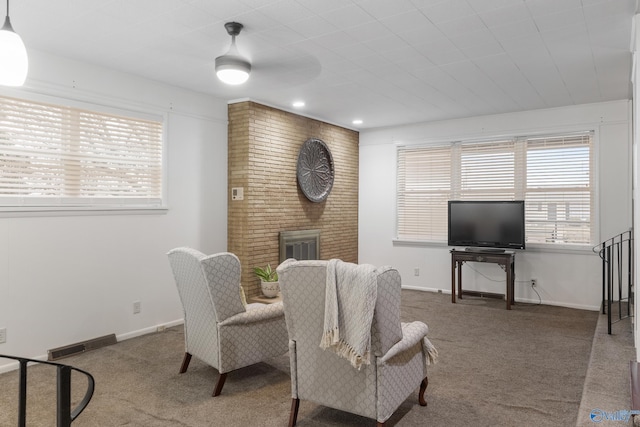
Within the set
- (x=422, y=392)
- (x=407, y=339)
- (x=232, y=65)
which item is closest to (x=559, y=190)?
(x=422, y=392)

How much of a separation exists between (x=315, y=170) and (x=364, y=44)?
290cm

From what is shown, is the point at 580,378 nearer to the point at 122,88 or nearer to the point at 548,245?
the point at 548,245

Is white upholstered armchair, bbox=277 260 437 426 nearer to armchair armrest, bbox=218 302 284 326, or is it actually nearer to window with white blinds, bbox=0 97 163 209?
armchair armrest, bbox=218 302 284 326

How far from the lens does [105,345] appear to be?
13.4 ft

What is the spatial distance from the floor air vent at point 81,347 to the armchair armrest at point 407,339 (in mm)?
2905

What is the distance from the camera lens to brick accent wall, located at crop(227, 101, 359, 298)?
5191mm

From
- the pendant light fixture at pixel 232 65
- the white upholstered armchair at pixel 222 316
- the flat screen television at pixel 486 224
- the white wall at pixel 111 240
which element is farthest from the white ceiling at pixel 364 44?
the white upholstered armchair at pixel 222 316

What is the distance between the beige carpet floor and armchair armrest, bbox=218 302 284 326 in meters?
0.49

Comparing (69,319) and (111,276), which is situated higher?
(111,276)

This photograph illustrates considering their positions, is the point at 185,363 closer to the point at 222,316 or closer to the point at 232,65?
the point at 222,316

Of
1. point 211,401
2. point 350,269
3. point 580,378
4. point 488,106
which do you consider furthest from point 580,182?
point 211,401

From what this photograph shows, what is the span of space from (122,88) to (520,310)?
5.19 metres

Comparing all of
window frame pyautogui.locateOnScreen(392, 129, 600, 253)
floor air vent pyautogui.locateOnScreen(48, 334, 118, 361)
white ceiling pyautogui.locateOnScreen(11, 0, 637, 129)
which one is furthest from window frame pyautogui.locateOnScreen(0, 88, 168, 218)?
window frame pyautogui.locateOnScreen(392, 129, 600, 253)

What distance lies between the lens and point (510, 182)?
20.0ft
